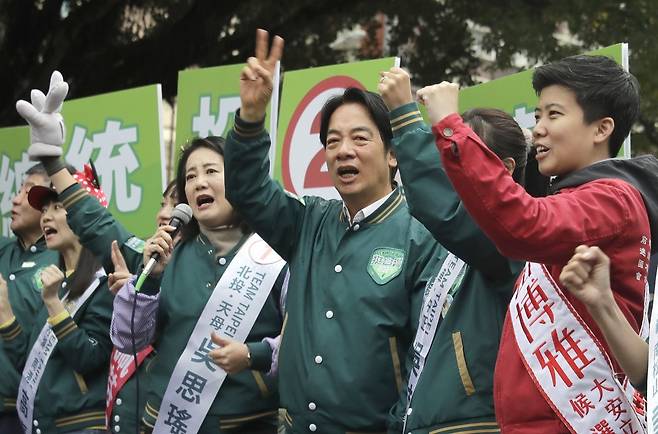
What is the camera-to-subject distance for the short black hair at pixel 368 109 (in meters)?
4.25

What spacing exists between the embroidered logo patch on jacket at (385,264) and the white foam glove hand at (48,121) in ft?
6.29

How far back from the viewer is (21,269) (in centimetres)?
654

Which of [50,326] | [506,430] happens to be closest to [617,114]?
[506,430]

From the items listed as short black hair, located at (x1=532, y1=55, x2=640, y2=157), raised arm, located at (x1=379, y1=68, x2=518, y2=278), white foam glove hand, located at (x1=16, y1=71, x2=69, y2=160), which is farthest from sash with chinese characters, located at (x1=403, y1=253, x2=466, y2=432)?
white foam glove hand, located at (x1=16, y1=71, x2=69, y2=160)

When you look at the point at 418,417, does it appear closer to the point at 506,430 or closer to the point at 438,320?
the point at 438,320

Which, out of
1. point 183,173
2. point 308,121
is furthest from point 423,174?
point 308,121

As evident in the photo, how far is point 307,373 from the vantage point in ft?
13.2

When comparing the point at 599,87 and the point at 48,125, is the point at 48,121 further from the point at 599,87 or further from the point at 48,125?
the point at 599,87

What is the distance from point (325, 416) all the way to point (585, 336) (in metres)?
1.30

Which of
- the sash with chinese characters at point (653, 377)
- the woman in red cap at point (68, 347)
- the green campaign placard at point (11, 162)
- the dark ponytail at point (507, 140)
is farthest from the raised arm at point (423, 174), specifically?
the green campaign placard at point (11, 162)

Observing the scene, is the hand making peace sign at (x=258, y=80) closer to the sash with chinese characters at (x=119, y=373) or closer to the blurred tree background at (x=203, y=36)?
the sash with chinese characters at (x=119, y=373)

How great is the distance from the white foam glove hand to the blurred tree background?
678cm

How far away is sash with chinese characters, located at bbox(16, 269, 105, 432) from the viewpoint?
18.3 feet

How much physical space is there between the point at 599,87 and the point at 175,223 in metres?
2.13
